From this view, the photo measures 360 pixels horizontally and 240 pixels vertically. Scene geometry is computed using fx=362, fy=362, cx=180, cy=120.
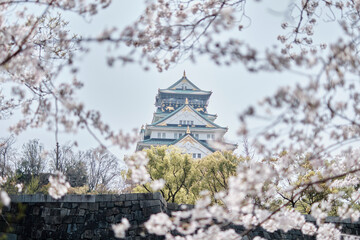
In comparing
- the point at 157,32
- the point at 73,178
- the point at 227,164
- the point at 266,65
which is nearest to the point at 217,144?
the point at 266,65

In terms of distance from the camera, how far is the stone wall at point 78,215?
5797mm

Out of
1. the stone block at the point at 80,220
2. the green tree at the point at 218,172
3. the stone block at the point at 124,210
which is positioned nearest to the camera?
the stone block at the point at 80,220

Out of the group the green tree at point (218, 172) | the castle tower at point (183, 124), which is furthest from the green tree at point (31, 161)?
the green tree at point (218, 172)

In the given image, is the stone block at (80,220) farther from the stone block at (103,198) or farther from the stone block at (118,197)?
the stone block at (118,197)

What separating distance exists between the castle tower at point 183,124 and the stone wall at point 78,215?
60.4 feet

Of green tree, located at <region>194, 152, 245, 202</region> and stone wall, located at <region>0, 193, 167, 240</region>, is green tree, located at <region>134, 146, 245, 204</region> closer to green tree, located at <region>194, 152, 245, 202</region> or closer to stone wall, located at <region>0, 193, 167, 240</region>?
green tree, located at <region>194, 152, 245, 202</region>

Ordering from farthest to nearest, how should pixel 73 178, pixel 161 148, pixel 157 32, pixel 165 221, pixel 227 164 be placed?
1. pixel 73 178
2. pixel 161 148
3. pixel 227 164
4. pixel 157 32
5. pixel 165 221

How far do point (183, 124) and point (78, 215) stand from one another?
26392 mm

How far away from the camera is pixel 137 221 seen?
5965mm

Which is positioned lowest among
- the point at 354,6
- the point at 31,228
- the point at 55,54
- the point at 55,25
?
the point at 31,228

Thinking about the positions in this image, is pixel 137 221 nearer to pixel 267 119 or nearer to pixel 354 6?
pixel 267 119

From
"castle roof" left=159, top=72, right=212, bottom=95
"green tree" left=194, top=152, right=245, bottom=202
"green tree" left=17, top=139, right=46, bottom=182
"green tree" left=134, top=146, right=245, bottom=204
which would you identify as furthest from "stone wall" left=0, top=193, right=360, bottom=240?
"castle roof" left=159, top=72, right=212, bottom=95

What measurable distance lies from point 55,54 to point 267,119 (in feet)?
13.6

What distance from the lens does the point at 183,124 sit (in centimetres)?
3222
